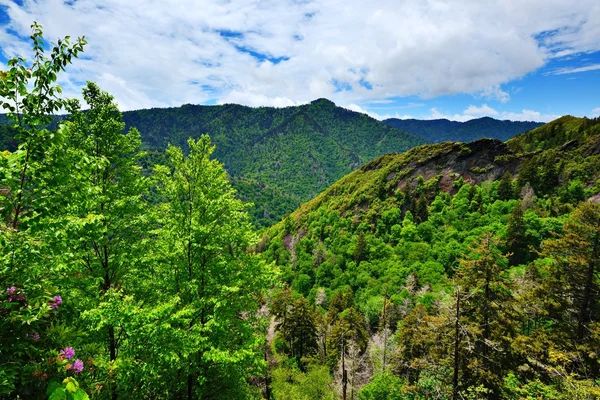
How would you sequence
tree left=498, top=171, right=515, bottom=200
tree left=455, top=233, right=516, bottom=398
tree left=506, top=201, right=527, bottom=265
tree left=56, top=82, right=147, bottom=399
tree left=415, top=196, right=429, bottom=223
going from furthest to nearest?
tree left=415, top=196, right=429, bottom=223, tree left=498, top=171, right=515, bottom=200, tree left=506, top=201, right=527, bottom=265, tree left=455, top=233, right=516, bottom=398, tree left=56, top=82, right=147, bottom=399

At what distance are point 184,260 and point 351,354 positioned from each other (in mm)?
32971

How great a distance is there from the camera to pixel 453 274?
38156mm

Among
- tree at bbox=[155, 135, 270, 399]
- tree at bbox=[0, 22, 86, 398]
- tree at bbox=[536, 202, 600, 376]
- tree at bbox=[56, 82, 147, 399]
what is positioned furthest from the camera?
tree at bbox=[536, 202, 600, 376]

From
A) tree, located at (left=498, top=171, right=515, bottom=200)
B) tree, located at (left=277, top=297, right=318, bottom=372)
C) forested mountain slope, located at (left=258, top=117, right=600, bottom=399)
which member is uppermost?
tree, located at (left=498, top=171, right=515, bottom=200)

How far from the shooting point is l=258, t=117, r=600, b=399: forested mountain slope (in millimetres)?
17250

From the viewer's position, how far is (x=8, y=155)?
4.47 metres

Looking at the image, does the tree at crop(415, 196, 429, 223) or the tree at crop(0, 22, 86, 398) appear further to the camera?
the tree at crop(415, 196, 429, 223)

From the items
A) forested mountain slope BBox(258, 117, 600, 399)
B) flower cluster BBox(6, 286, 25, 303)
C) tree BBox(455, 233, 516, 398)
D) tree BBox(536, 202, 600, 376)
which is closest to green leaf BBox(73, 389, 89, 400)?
flower cluster BBox(6, 286, 25, 303)

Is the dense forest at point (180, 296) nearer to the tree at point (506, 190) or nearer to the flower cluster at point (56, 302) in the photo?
the flower cluster at point (56, 302)

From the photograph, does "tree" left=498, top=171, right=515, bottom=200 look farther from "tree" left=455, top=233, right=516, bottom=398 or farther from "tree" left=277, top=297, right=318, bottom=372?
"tree" left=455, top=233, right=516, bottom=398

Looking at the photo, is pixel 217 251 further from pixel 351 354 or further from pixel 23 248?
pixel 351 354

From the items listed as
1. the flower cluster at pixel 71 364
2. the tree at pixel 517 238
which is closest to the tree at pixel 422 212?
the tree at pixel 517 238

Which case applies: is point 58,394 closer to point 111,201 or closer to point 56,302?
point 56,302

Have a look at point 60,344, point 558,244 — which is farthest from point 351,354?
point 60,344
